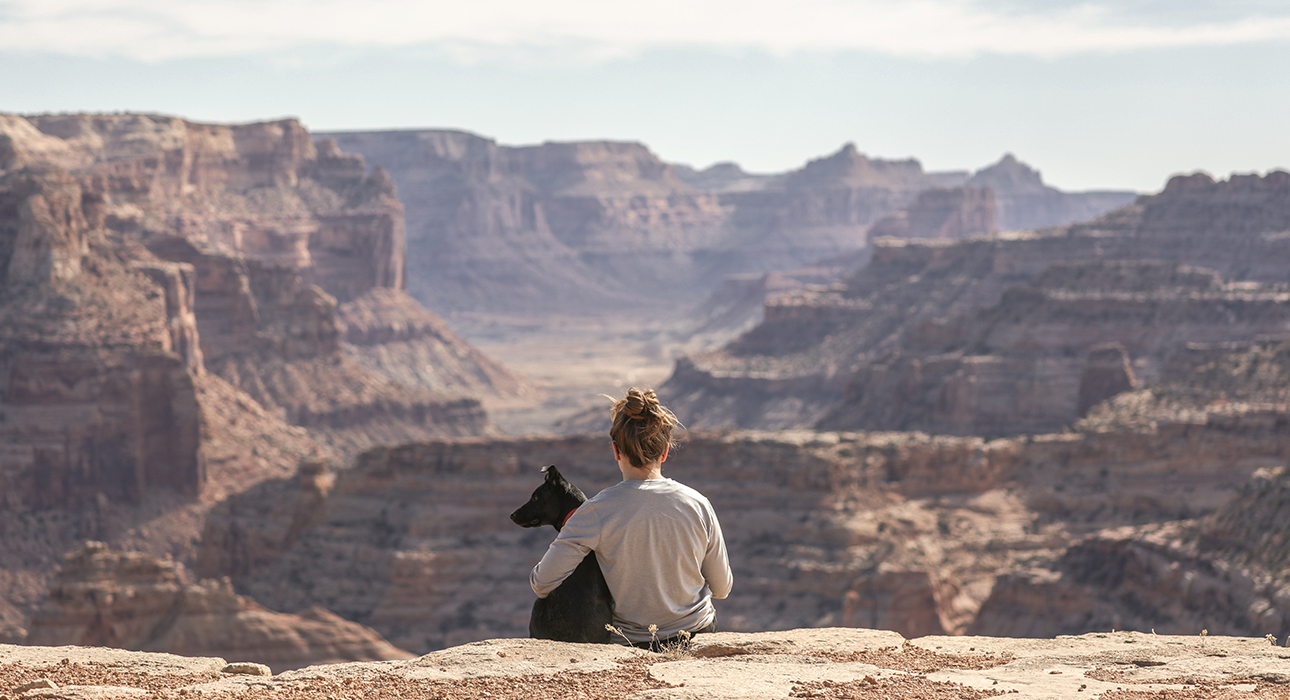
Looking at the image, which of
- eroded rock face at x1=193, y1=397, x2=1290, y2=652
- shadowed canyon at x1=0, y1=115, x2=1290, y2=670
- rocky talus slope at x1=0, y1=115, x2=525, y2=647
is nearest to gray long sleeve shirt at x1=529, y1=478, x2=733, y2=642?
shadowed canyon at x1=0, y1=115, x2=1290, y2=670

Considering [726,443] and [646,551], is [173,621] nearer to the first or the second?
[726,443]

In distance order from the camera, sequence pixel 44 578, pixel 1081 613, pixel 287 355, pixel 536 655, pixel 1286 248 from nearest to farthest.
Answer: pixel 536 655
pixel 1081 613
pixel 44 578
pixel 1286 248
pixel 287 355

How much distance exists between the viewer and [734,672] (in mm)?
15562

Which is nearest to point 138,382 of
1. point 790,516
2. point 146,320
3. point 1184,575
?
point 146,320

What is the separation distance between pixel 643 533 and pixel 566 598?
4.27 feet

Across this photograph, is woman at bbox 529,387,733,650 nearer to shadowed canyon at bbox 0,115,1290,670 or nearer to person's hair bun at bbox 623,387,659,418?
person's hair bun at bbox 623,387,659,418

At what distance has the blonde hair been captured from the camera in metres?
15.4

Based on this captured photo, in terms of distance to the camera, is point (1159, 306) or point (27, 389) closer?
point (27, 389)

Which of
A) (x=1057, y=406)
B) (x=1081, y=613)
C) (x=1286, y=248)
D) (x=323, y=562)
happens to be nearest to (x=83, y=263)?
(x=323, y=562)

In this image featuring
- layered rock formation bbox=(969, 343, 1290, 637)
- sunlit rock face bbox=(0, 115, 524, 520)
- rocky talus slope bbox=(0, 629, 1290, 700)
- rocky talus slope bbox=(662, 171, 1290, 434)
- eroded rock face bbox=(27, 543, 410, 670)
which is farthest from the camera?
rocky talus slope bbox=(662, 171, 1290, 434)

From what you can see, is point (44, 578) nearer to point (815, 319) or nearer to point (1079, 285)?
point (1079, 285)

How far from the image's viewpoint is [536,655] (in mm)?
16234

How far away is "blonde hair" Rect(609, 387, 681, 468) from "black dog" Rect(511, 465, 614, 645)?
42.6 inches

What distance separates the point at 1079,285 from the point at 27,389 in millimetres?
79335
